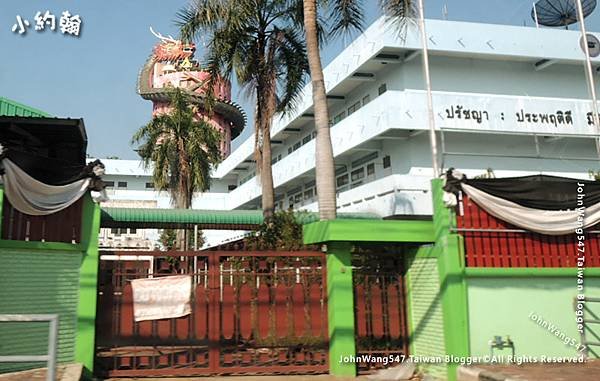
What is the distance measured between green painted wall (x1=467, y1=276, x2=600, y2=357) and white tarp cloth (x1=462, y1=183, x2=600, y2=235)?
892mm

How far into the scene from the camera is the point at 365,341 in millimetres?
10219

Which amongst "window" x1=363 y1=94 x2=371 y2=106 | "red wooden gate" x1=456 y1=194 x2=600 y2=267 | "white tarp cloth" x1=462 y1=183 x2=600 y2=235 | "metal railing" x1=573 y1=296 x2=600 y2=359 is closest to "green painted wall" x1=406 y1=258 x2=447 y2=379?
"red wooden gate" x1=456 y1=194 x2=600 y2=267

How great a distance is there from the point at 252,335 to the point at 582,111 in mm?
20967

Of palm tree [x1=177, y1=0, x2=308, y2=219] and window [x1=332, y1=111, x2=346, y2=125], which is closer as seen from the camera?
palm tree [x1=177, y1=0, x2=308, y2=219]

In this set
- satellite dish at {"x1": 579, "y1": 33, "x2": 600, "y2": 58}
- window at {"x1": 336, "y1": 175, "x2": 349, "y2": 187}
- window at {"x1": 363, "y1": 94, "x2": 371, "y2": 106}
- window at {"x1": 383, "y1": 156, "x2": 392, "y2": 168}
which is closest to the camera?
satellite dish at {"x1": 579, "y1": 33, "x2": 600, "y2": 58}

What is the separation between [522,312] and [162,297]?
6.22m

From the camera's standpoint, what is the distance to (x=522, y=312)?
9500 millimetres

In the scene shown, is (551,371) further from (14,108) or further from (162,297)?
(14,108)

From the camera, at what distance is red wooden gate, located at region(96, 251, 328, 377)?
31.4 feet

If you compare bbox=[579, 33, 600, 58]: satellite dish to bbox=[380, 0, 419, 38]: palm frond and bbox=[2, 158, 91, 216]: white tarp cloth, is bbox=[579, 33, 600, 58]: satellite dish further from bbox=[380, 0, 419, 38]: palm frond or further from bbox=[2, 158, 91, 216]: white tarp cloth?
bbox=[2, 158, 91, 216]: white tarp cloth

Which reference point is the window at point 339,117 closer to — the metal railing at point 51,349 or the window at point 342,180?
the window at point 342,180

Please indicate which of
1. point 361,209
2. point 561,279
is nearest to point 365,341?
point 561,279

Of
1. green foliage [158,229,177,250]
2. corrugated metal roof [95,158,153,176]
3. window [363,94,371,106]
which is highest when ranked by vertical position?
corrugated metal roof [95,158,153,176]

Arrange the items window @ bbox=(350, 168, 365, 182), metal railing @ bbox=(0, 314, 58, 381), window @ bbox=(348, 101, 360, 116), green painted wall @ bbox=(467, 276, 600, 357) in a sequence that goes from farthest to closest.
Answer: window @ bbox=(348, 101, 360, 116) < window @ bbox=(350, 168, 365, 182) < green painted wall @ bbox=(467, 276, 600, 357) < metal railing @ bbox=(0, 314, 58, 381)
